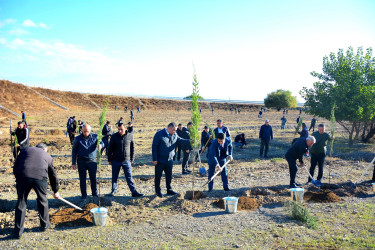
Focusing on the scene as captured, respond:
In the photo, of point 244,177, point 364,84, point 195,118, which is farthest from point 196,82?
point 364,84

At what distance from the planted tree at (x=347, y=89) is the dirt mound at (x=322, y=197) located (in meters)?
10.5

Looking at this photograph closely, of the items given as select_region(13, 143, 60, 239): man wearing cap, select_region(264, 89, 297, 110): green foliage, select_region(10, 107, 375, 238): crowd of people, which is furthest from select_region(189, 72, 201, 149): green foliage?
select_region(264, 89, 297, 110): green foliage

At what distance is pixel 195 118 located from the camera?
26.1 ft

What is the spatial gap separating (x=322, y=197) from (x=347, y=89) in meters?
12.3

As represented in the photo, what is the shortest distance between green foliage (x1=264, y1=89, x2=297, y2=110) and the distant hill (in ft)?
18.8

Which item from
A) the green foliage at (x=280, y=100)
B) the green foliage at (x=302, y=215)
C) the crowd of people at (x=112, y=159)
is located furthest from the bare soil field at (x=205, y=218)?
the green foliage at (x=280, y=100)

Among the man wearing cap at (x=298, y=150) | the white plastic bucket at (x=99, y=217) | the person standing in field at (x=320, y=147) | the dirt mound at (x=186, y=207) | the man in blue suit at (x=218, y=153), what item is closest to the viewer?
the white plastic bucket at (x=99, y=217)

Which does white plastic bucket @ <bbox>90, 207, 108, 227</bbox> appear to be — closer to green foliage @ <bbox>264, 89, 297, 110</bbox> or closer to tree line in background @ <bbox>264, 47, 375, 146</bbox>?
tree line in background @ <bbox>264, 47, 375, 146</bbox>

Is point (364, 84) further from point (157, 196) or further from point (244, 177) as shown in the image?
point (157, 196)

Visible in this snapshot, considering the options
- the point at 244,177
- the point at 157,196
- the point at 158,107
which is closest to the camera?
the point at 157,196

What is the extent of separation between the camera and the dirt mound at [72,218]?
6418 millimetres

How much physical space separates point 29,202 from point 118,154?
105 inches

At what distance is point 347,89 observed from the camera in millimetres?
18047

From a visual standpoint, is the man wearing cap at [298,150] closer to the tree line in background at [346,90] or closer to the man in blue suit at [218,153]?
the man in blue suit at [218,153]
